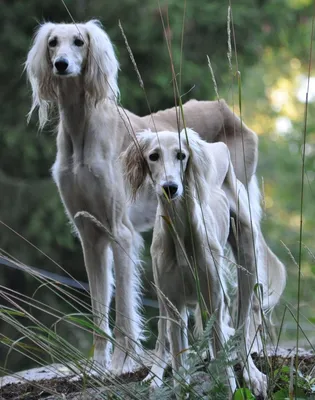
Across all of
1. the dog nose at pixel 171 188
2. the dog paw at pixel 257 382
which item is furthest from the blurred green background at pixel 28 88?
the dog nose at pixel 171 188

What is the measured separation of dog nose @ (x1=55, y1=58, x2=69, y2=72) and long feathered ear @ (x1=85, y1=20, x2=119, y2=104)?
23 centimetres

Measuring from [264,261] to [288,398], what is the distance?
2585 mm

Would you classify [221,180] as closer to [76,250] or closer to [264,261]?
[264,261]

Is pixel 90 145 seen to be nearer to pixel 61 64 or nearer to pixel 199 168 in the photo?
pixel 61 64

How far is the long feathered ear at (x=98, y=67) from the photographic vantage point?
5719 mm

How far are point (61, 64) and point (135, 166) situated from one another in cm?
137

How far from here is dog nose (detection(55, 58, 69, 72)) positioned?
5504 mm

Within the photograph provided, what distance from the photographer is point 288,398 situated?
12.0 feet

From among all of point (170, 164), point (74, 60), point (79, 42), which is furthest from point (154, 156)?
point (79, 42)

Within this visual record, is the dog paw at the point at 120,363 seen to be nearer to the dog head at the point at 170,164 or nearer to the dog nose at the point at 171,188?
the dog head at the point at 170,164

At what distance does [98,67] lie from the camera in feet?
18.9

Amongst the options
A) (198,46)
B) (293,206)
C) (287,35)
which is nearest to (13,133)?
(198,46)

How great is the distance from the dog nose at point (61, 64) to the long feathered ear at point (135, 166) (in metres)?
1.24

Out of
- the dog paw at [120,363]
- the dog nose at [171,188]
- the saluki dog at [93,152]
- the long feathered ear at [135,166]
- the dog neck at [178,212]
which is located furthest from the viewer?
the saluki dog at [93,152]
